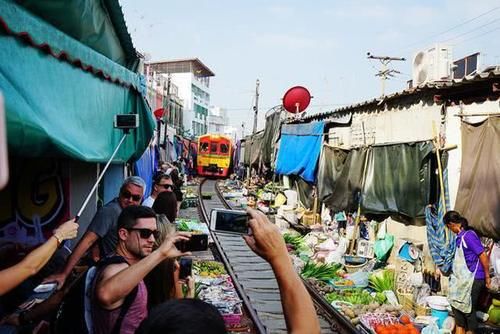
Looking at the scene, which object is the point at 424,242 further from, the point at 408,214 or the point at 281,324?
the point at 281,324

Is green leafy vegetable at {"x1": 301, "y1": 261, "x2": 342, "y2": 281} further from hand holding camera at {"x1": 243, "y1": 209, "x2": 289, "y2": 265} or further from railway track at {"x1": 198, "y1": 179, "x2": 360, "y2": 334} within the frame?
hand holding camera at {"x1": 243, "y1": 209, "x2": 289, "y2": 265}

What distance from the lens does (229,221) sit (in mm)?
2516

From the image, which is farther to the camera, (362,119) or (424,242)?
(362,119)

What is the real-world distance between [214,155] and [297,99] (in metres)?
17.8

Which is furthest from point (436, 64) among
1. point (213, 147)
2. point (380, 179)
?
point (213, 147)

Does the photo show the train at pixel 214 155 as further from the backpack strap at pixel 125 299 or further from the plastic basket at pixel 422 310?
the backpack strap at pixel 125 299

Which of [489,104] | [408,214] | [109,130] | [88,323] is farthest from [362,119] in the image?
[88,323]

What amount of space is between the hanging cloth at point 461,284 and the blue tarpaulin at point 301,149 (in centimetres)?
865

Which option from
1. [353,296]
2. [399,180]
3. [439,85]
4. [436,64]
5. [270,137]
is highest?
[436,64]

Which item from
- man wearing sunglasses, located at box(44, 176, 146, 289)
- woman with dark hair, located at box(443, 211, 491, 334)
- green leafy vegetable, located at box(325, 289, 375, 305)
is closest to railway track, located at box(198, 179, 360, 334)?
green leafy vegetable, located at box(325, 289, 375, 305)

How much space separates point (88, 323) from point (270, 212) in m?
15.7

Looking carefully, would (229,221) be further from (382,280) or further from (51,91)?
(382,280)

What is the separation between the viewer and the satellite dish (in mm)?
17938

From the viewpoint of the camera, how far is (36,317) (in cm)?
352
